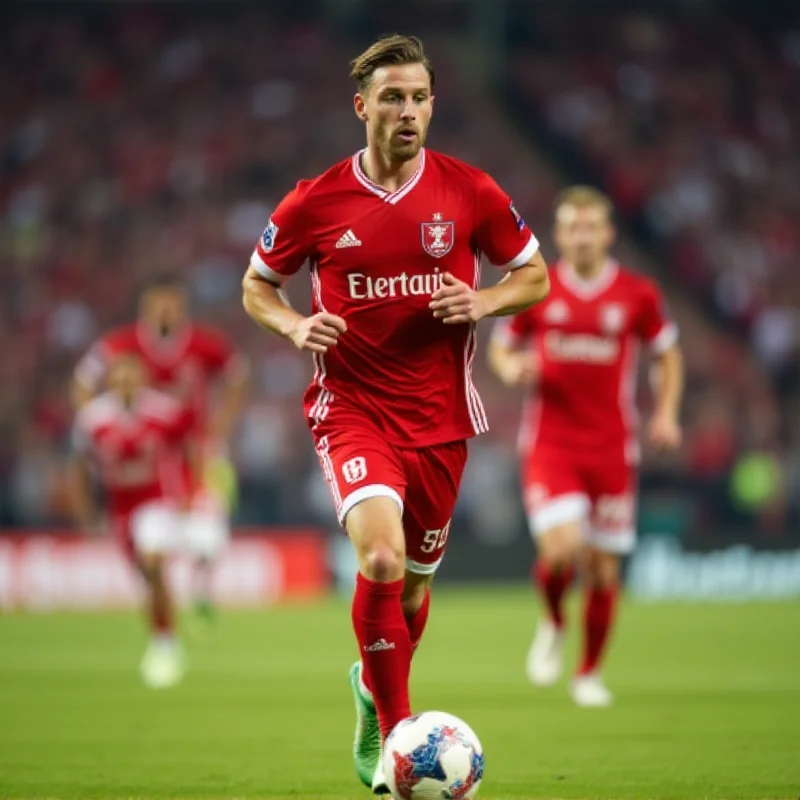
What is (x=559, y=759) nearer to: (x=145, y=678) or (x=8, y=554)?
(x=145, y=678)

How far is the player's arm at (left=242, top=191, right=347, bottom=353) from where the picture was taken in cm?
607

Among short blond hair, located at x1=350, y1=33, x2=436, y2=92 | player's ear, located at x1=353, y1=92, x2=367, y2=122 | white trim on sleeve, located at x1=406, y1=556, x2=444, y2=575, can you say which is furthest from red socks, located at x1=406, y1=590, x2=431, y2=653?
short blond hair, located at x1=350, y1=33, x2=436, y2=92

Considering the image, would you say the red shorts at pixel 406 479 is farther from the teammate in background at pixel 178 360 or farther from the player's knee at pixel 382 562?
the teammate in background at pixel 178 360

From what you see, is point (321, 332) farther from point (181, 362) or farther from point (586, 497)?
point (181, 362)

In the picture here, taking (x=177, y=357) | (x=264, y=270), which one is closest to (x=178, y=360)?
(x=177, y=357)

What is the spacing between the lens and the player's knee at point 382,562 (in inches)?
220

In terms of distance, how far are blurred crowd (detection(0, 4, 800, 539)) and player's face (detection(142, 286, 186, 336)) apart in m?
8.32

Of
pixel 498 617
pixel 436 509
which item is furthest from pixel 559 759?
pixel 498 617

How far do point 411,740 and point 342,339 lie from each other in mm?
1566

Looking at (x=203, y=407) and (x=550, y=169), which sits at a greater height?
(x=550, y=169)

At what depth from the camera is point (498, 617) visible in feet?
55.8

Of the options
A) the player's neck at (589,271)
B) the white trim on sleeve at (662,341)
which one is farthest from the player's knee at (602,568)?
the player's neck at (589,271)

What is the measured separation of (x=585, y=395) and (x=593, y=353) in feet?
0.84

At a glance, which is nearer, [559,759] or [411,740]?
[411,740]
